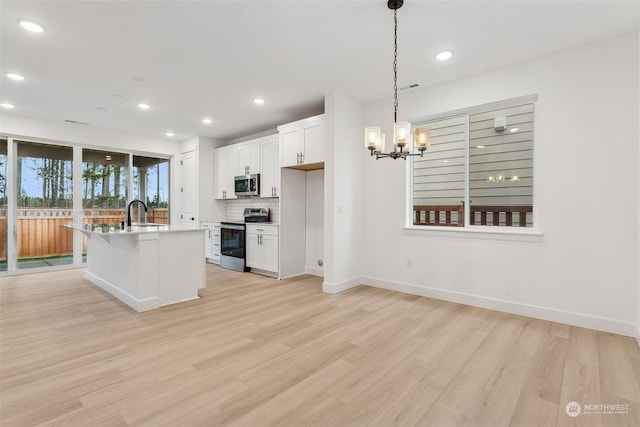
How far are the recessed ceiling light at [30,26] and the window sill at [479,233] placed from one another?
4336 millimetres

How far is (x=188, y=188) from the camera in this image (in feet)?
23.3

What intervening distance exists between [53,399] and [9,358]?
0.94m

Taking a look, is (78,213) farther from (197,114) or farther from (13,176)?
(197,114)

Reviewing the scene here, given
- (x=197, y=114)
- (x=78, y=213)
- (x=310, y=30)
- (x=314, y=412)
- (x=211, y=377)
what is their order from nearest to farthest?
(x=314, y=412), (x=211, y=377), (x=310, y=30), (x=197, y=114), (x=78, y=213)

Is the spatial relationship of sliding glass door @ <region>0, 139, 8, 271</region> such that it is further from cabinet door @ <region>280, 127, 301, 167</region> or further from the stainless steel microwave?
cabinet door @ <region>280, 127, 301, 167</region>

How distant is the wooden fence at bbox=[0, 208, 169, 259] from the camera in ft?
17.7

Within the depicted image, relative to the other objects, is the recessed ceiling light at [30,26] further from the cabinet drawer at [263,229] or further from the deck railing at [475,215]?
the deck railing at [475,215]

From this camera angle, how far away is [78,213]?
5.91 m

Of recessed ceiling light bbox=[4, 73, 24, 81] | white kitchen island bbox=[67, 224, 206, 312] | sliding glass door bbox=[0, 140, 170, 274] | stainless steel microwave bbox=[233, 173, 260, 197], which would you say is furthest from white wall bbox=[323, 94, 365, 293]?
sliding glass door bbox=[0, 140, 170, 274]

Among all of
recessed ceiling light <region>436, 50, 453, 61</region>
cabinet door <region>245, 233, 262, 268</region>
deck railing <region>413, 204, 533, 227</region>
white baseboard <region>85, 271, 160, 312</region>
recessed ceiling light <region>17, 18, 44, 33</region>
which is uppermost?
recessed ceiling light <region>436, 50, 453, 61</region>

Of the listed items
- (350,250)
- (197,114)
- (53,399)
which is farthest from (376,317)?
(197,114)

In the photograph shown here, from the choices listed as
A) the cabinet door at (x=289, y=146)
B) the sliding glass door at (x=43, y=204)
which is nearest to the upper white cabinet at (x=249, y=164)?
the cabinet door at (x=289, y=146)

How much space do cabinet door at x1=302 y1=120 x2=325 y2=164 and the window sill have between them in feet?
5.37

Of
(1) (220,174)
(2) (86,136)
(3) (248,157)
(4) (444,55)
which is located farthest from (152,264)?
(2) (86,136)
